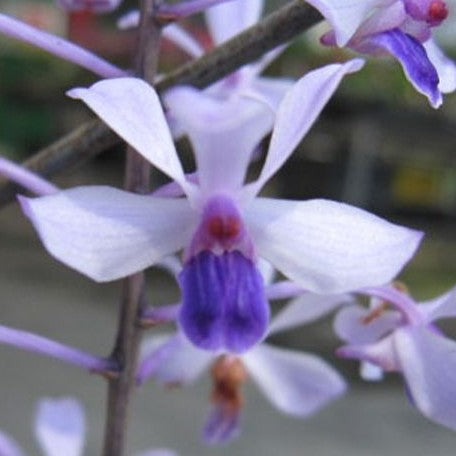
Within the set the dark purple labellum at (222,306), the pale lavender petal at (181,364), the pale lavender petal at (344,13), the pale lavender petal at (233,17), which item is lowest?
the pale lavender petal at (181,364)

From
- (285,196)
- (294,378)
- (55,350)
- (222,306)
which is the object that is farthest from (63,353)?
(285,196)

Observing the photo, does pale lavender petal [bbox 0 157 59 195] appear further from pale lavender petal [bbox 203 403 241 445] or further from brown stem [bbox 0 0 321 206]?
pale lavender petal [bbox 203 403 241 445]

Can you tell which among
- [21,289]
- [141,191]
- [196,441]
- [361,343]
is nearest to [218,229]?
[141,191]

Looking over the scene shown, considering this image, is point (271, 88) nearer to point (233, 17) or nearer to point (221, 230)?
point (233, 17)

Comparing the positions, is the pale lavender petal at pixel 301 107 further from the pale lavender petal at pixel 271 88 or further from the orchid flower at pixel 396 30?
the pale lavender petal at pixel 271 88

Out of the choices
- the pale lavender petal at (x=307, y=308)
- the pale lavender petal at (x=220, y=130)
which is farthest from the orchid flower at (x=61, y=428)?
the pale lavender petal at (x=220, y=130)
